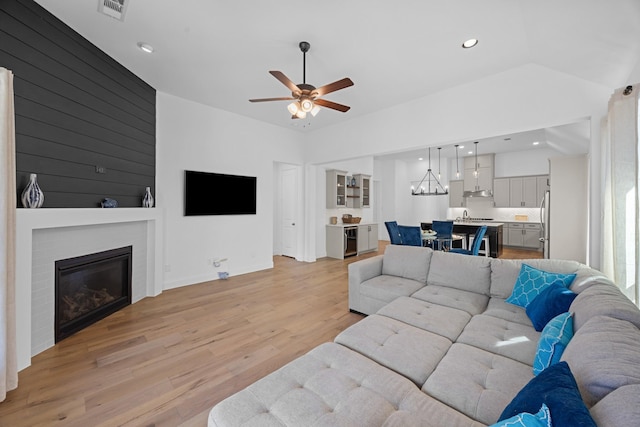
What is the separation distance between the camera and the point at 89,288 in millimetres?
2998

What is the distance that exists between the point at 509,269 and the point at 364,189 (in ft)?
17.0

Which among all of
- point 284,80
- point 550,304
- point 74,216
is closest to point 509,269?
point 550,304

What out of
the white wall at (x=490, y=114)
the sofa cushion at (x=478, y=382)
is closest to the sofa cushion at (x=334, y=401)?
the sofa cushion at (x=478, y=382)

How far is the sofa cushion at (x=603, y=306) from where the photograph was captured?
131 centimetres

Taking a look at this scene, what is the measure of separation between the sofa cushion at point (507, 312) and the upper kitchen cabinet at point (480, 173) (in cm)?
674

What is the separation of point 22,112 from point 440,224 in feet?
18.7

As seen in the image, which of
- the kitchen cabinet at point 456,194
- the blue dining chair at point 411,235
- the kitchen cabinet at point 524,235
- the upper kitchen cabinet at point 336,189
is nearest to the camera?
the blue dining chair at point 411,235

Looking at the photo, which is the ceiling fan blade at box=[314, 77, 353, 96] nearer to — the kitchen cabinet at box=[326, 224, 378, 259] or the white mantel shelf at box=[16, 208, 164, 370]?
the white mantel shelf at box=[16, 208, 164, 370]

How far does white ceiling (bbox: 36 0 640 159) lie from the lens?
2236 mm

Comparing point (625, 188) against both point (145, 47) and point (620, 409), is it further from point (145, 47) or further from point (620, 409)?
point (145, 47)

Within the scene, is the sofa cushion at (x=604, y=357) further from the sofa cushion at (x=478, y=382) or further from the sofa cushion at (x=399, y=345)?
the sofa cushion at (x=399, y=345)

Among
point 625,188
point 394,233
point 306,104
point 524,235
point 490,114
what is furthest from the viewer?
point 524,235

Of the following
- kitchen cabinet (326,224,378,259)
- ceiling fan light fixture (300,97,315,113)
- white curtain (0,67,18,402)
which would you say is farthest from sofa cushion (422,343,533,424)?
kitchen cabinet (326,224,378,259)

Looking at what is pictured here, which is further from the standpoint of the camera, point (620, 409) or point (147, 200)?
point (147, 200)
